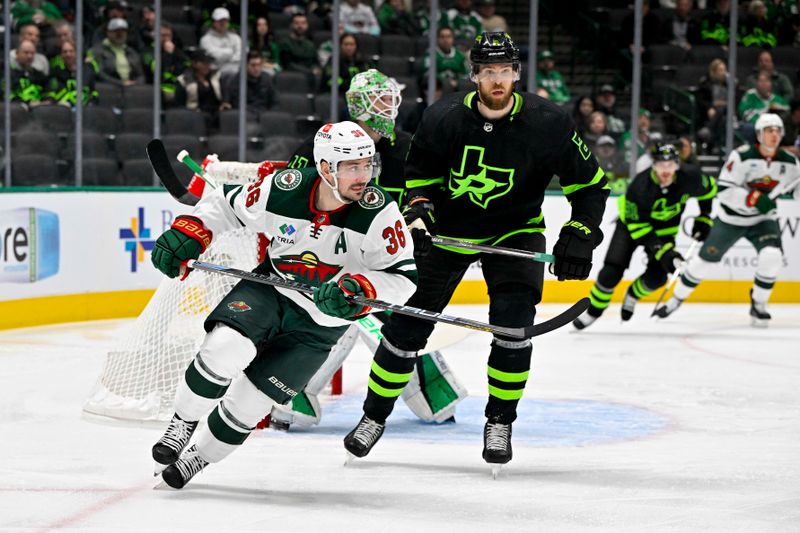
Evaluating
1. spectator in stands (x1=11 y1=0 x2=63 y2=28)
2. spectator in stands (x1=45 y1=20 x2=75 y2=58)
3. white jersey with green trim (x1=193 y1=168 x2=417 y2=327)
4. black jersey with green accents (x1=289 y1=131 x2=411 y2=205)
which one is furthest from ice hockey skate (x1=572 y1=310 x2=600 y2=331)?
white jersey with green trim (x1=193 y1=168 x2=417 y2=327)

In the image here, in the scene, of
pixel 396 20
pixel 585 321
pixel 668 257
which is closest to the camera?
pixel 668 257

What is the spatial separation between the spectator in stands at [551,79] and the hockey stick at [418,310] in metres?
5.06

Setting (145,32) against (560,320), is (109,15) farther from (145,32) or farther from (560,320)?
(560,320)

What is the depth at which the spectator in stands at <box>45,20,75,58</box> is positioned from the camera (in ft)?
24.3

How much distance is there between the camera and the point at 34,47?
24.2ft

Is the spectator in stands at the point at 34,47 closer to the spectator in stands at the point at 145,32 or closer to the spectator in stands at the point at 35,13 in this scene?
the spectator in stands at the point at 35,13

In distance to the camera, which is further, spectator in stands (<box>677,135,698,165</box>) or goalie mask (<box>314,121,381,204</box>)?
spectator in stands (<box>677,135,698,165</box>)

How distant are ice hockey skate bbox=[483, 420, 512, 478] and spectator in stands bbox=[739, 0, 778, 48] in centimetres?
579

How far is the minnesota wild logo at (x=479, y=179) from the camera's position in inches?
145

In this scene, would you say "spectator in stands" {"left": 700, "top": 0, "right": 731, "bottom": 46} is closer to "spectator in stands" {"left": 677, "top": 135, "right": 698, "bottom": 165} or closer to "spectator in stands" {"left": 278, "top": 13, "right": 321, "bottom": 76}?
"spectator in stands" {"left": 677, "top": 135, "right": 698, "bottom": 165}

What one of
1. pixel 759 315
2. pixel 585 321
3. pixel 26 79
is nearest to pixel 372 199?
pixel 585 321

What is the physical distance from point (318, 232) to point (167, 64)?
15.8 feet

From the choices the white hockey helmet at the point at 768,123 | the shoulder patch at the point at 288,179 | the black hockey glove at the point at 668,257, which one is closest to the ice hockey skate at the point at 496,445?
the shoulder patch at the point at 288,179

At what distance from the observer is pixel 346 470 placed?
369 centimetres
